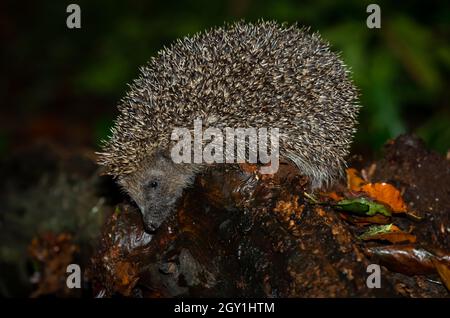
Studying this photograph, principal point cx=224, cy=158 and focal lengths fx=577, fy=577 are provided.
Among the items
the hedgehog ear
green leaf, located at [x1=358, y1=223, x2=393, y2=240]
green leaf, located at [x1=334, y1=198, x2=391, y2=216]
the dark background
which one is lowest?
green leaf, located at [x1=358, y1=223, x2=393, y2=240]

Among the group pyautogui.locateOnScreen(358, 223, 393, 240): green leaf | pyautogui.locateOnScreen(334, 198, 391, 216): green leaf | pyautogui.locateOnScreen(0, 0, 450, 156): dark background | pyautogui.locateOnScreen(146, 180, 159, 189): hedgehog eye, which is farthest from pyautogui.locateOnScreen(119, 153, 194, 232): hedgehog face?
pyautogui.locateOnScreen(0, 0, 450, 156): dark background

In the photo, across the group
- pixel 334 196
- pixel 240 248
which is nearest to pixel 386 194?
pixel 334 196

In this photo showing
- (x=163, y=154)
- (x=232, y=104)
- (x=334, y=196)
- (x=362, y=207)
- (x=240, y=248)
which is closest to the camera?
(x=240, y=248)

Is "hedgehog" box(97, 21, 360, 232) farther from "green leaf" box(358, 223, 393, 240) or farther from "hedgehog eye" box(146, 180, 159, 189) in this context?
"green leaf" box(358, 223, 393, 240)

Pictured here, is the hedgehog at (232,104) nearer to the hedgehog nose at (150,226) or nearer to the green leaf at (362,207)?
the hedgehog nose at (150,226)

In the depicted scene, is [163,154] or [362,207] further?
[163,154]

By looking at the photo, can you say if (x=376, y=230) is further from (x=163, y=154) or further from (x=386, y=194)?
(x=163, y=154)

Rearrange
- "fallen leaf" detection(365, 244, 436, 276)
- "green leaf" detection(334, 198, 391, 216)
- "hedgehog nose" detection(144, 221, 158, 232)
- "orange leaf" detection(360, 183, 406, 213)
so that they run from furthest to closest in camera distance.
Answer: "orange leaf" detection(360, 183, 406, 213) < "hedgehog nose" detection(144, 221, 158, 232) < "green leaf" detection(334, 198, 391, 216) < "fallen leaf" detection(365, 244, 436, 276)

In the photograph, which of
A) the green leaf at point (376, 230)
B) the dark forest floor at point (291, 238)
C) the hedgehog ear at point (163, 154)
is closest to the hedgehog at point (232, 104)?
the hedgehog ear at point (163, 154)
